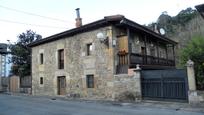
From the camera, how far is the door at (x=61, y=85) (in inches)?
856

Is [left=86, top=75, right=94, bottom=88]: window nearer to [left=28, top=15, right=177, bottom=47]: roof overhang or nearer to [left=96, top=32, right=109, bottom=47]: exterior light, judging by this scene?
[left=96, top=32, right=109, bottom=47]: exterior light

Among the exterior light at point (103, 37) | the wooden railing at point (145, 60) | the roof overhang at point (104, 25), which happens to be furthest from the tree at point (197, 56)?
the exterior light at point (103, 37)

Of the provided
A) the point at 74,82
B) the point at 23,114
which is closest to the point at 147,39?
the point at 74,82

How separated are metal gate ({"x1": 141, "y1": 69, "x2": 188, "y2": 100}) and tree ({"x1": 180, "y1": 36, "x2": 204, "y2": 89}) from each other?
759 millimetres

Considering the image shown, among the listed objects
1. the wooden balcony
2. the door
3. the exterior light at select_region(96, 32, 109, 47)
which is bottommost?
the door

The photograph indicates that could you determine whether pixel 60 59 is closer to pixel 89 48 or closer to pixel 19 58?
pixel 89 48

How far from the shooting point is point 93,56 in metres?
18.9

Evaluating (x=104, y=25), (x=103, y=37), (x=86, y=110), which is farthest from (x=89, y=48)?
(x=86, y=110)

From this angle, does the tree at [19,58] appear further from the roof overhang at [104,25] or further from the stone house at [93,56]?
the roof overhang at [104,25]

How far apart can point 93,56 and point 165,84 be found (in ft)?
20.4

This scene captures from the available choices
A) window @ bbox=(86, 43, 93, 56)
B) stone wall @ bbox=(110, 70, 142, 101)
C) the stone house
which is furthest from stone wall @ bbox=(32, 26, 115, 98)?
stone wall @ bbox=(110, 70, 142, 101)

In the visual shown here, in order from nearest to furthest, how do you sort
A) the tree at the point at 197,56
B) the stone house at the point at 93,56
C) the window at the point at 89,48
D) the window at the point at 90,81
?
1. the tree at the point at 197,56
2. the stone house at the point at 93,56
3. the window at the point at 90,81
4. the window at the point at 89,48

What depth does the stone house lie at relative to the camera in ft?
57.8

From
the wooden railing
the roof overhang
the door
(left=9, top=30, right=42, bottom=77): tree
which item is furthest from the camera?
(left=9, top=30, right=42, bottom=77): tree
